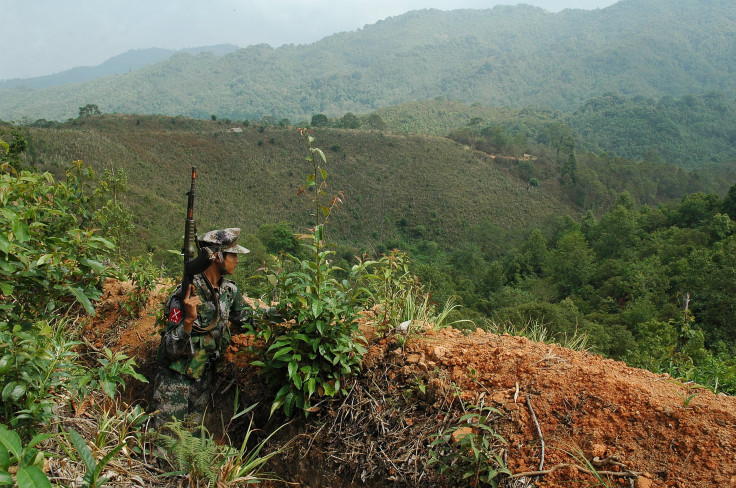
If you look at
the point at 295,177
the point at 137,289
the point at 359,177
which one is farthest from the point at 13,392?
the point at 359,177

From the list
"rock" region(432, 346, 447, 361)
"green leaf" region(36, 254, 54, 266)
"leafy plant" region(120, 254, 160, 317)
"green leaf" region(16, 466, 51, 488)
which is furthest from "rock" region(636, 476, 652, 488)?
"leafy plant" region(120, 254, 160, 317)

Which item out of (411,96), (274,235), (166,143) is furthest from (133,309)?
(411,96)

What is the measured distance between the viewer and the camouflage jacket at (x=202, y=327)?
2885 millimetres

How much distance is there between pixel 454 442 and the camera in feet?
7.54

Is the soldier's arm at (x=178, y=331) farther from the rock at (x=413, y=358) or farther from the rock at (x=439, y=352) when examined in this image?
A: the rock at (x=439, y=352)

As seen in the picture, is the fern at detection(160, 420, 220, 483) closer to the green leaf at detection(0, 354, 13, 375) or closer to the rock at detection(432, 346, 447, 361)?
the green leaf at detection(0, 354, 13, 375)

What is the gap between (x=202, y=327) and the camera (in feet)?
9.83

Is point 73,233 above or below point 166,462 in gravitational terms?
above

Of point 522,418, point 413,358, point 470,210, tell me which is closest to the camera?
point 522,418

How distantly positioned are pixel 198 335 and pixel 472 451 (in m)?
1.89

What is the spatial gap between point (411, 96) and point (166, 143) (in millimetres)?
158424

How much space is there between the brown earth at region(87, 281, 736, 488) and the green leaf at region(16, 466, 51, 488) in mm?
1519

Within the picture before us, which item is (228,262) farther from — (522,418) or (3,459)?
(522,418)

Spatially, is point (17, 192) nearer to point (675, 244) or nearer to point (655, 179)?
point (675, 244)
